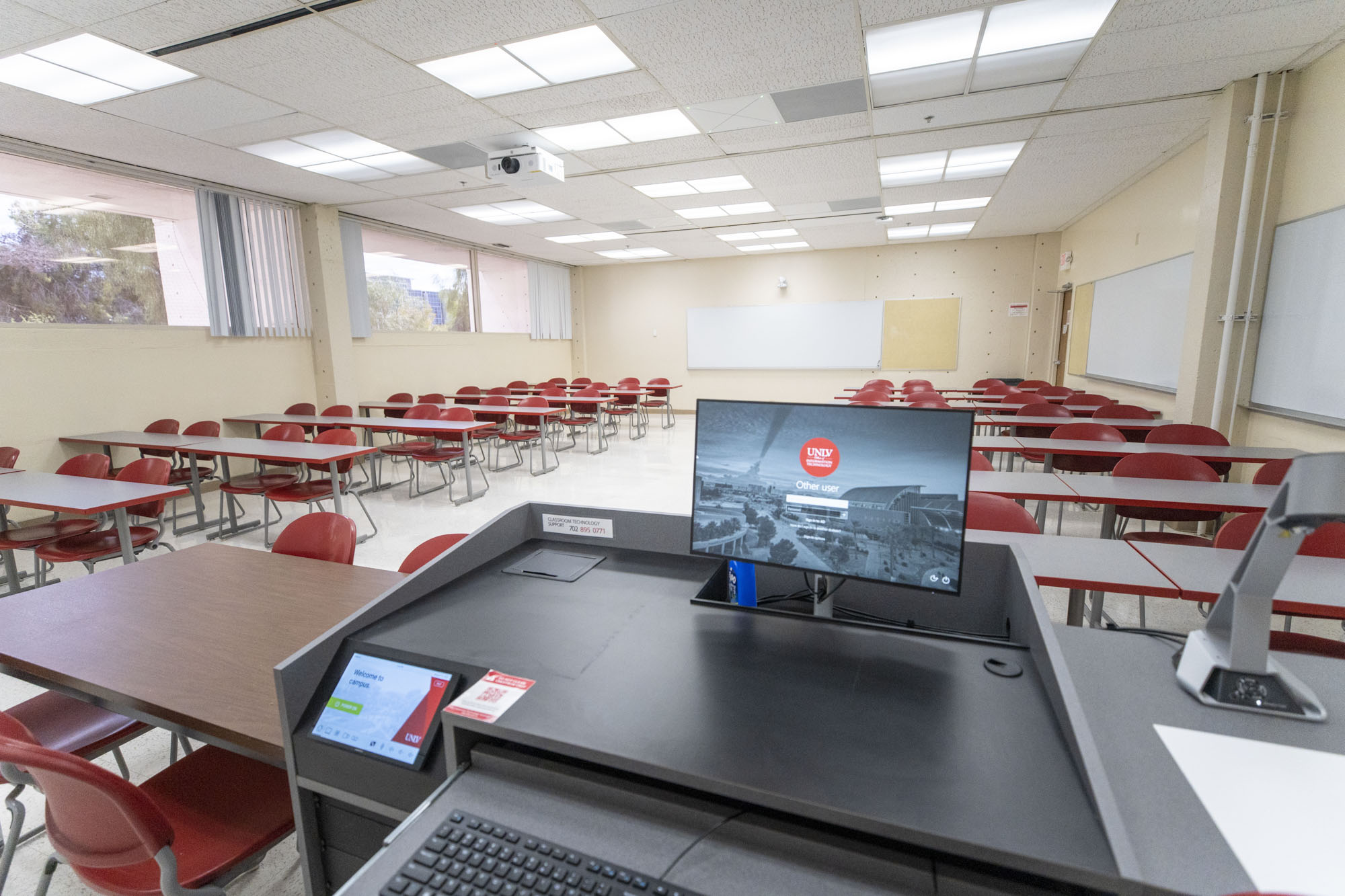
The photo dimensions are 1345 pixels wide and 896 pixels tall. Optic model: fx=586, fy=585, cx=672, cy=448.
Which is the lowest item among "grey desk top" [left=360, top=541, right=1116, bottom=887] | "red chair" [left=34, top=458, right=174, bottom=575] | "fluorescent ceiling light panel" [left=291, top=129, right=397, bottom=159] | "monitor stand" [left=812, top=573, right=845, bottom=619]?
"red chair" [left=34, top=458, right=174, bottom=575]

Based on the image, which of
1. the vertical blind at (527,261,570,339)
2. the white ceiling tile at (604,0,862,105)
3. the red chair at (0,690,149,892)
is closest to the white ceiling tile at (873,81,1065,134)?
the white ceiling tile at (604,0,862,105)

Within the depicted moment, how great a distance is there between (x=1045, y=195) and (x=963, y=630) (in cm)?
711

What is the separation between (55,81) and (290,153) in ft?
4.61

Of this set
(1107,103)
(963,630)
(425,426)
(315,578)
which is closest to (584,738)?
(963,630)

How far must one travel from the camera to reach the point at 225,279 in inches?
227

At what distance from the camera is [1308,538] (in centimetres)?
195

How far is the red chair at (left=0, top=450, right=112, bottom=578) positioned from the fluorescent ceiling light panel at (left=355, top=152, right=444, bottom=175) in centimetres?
299

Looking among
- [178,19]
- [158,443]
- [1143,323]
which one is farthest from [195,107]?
[1143,323]

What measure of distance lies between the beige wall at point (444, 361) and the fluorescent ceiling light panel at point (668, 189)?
13.2 feet

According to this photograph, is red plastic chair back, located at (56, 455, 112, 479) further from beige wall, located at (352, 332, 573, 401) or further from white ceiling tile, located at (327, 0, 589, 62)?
beige wall, located at (352, 332, 573, 401)

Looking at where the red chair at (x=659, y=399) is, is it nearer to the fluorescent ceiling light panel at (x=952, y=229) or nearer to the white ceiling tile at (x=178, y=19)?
the fluorescent ceiling light panel at (x=952, y=229)

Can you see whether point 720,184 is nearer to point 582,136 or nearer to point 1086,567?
point 582,136

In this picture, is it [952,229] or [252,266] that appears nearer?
[252,266]

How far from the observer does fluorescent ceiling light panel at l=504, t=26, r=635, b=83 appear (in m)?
3.11
